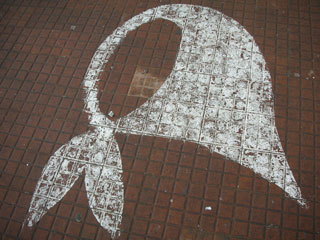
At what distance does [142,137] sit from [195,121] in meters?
0.60

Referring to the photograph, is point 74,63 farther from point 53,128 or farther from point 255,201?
point 255,201

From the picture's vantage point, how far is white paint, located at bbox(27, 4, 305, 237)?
276 cm

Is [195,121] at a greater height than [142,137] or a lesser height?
greater

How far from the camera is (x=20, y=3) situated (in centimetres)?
431

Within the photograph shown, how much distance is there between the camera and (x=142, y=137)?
299cm

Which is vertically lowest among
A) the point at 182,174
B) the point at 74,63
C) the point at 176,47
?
the point at 182,174

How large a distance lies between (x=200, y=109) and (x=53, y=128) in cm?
168

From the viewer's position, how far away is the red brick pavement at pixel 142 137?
260cm

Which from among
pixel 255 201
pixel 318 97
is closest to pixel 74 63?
pixel 255 201

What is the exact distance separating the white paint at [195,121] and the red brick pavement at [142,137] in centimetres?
9

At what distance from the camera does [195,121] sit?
3.03 meters

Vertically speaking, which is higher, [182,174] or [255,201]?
[182,174]

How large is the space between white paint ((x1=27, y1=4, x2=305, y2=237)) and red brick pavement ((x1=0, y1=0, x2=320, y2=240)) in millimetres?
87

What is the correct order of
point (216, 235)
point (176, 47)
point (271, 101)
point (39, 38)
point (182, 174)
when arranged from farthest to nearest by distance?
point (39, 38), point (176, 47), point (271, 101), point (182, 174), point (216, 235)
